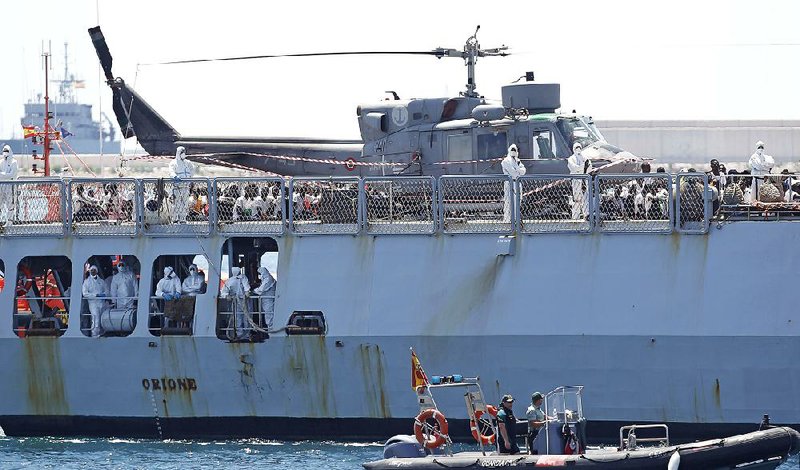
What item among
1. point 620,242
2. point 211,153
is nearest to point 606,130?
point 211,153

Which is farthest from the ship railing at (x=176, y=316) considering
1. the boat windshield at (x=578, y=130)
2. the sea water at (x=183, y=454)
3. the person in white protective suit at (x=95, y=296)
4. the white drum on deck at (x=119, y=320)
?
the boat windshield at (x=578, y=130)

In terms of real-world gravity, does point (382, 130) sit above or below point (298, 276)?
above

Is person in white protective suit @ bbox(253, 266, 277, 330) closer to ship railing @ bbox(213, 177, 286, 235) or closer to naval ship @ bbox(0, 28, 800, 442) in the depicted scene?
naval ship @ bbox(0, 28, 800, 442)

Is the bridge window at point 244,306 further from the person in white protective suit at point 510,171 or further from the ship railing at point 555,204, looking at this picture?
the ship railing at point 555,204

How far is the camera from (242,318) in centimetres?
2989

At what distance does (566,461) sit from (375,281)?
6776mm

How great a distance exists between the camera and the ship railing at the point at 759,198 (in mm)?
27641

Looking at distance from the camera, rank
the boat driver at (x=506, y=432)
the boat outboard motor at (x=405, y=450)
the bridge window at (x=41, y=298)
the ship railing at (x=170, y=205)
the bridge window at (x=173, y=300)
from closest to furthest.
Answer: the boat driver at (x=506, y=432)
the boat outboard motor at (x=405, y=450)
the bridge window at (x=173, y=300)
the ship railing at (x=170, y=205)
the bridge window at (x=41, y=298)

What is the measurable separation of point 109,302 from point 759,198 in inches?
490

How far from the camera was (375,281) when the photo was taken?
2919 centimetres

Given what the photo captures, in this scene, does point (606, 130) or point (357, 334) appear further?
point (606, 130)

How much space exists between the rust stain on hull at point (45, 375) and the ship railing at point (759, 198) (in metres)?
12.8

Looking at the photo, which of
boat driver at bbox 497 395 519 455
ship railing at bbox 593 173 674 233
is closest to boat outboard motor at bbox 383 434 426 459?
boat driver at bbox 497 395 519 455

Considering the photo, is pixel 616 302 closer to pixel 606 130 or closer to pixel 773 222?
pixel 773 222
